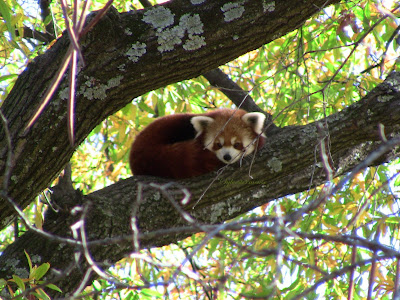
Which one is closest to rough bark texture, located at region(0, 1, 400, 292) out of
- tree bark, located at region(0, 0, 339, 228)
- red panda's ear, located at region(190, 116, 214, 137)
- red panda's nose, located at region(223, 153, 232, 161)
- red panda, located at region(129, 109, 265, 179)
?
tree bark, located at region(0, 0, 339, 228)

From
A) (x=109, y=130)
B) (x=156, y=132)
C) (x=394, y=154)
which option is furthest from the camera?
(x=109, y=130)

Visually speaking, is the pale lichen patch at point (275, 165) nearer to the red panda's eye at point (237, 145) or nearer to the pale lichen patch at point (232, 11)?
the pale lichen patch at point (232, 11)

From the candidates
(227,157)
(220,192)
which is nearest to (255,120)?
(227,157)

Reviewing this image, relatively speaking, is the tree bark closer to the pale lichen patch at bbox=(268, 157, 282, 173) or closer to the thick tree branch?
the thick tree branch

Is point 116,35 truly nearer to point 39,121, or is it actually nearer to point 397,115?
point 39,121

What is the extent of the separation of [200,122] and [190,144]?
0.60 m

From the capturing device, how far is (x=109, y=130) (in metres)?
4.45

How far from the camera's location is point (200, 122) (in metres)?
3.99

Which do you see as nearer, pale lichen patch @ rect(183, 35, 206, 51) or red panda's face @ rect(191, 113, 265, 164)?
pale lichen patch @ rect(183, 35, 206, 51)

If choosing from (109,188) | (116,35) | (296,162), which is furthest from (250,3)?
(109,188)

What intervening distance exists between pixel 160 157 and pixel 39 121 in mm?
1154

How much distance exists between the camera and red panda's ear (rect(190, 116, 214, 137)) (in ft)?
13.0

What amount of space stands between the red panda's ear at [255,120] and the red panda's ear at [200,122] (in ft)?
1.12

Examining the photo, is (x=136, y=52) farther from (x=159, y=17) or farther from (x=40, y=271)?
(x=40, y=271)
